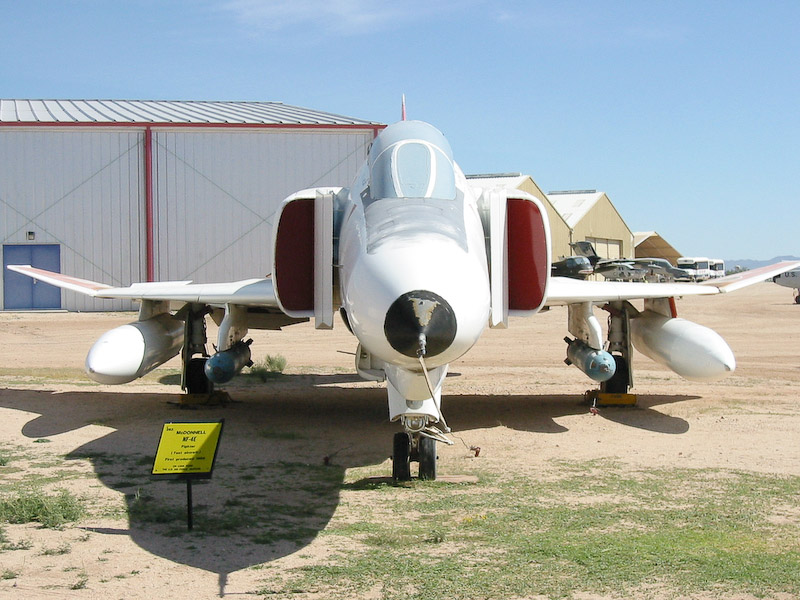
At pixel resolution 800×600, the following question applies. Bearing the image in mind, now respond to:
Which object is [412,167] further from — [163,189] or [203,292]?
[163,189]

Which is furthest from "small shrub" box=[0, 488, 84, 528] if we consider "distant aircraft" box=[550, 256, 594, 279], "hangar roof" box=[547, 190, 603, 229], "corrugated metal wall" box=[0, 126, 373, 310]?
"hangar roof" box=[547, 190, 603, 229]

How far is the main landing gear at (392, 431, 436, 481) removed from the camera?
7.98m

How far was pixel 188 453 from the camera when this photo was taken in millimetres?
6648

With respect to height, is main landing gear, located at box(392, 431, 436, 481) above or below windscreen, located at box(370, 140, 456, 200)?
below

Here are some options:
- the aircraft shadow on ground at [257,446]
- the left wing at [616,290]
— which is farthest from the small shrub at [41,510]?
the left wing at [616,290]

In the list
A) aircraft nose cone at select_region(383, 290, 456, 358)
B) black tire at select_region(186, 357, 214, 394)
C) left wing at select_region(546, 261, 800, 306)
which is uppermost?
left wing at select_region(546, 261, 800, 306)

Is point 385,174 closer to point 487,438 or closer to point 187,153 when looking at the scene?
point 487,438

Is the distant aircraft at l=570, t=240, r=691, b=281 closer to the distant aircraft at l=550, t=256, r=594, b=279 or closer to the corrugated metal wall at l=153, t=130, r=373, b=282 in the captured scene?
the distant aircraft at l=550, t=256, r=594, b=279

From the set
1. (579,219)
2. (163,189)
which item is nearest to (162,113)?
(163,189)

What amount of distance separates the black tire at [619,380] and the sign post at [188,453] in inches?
303

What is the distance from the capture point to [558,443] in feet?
33.7

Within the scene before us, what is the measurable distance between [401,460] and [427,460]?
11.7 inches

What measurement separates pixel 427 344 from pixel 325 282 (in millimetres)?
2607

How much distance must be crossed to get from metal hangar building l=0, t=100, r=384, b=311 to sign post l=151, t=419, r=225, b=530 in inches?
932
